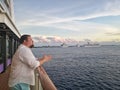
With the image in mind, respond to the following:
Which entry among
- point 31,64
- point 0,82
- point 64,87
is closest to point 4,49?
point 0,82

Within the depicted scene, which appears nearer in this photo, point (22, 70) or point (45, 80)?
point (22, 70)

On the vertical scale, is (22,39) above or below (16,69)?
above

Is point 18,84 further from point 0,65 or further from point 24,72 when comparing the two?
point 0,65

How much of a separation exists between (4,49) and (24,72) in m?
10.1

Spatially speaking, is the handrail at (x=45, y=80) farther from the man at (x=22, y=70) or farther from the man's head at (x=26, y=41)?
the man's head at (x=26, y=41)

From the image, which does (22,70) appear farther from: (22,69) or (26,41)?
(26,41)

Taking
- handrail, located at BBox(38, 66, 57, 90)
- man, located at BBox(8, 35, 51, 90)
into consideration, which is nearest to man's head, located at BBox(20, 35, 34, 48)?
man, located at BBox(8, 35, 51, 90)

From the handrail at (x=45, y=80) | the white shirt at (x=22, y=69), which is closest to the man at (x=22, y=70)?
the white shirt at (x=22, y=69)

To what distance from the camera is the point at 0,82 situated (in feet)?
26.3

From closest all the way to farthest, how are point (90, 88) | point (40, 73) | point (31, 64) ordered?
point (31, 64) → point (40, 73) → point (90, 88)

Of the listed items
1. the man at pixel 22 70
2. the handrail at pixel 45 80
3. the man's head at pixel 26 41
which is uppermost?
the man's head at pixel 26 41

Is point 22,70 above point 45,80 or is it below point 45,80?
above

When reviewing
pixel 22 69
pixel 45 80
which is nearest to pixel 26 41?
pixel 22 69

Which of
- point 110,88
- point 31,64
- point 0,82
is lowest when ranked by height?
point 110,88
